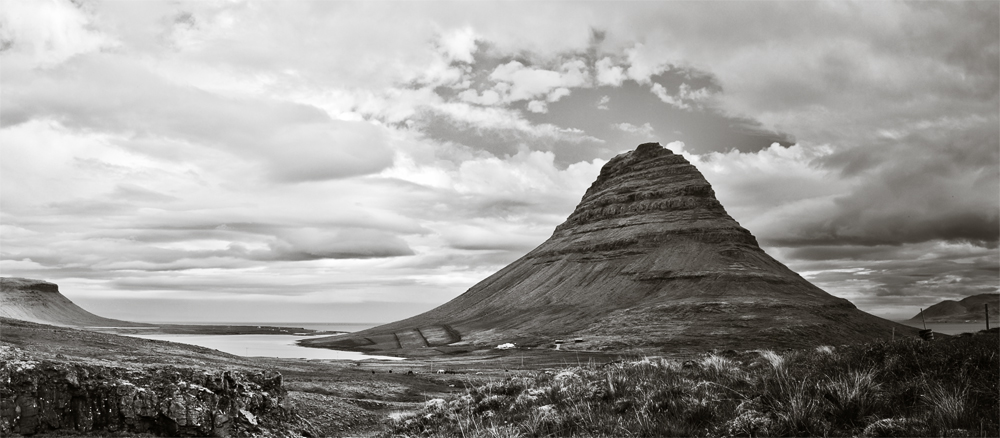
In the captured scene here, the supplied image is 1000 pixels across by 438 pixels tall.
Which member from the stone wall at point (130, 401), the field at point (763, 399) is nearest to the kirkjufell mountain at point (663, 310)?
the field at point (763, 399)

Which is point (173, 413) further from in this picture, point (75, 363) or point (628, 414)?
point (628, 414)

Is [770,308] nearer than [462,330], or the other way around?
[770,308]

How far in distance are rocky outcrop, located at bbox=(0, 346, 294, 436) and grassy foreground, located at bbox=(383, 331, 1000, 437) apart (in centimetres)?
496

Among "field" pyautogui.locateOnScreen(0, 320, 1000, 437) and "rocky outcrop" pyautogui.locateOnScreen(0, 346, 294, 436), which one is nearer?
"field" pyautogui.locateOnScreen(0, 320, 1000, 437)

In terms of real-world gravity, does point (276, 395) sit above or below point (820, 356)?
below

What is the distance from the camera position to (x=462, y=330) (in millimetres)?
163000

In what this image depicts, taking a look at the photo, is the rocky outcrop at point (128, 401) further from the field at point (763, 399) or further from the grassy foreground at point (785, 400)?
the grassy foreground at point (785, 400)

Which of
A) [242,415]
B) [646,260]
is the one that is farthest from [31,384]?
[646,260]

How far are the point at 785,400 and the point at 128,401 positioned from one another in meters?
14.9

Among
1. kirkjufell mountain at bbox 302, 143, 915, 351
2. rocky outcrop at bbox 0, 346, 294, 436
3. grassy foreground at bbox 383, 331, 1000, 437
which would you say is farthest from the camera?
kirkjufell mountain at bbox 302, 143, 915, 351

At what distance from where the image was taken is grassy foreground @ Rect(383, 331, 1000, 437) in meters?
8.81

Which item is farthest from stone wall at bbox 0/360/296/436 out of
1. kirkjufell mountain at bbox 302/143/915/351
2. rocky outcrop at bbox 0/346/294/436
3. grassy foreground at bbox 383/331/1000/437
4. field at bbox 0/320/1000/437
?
kirkjufell mountain at bbox 302/143/915/351

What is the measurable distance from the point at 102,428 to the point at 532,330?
13402 cm

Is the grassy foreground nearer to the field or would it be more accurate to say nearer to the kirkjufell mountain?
the field
